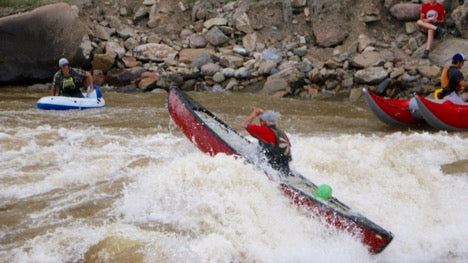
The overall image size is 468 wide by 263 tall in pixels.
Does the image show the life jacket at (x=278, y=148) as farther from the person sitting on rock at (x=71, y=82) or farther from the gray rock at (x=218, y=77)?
the gray rock at (x=218, y=77)

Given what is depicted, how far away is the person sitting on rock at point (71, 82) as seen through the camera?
10727mm

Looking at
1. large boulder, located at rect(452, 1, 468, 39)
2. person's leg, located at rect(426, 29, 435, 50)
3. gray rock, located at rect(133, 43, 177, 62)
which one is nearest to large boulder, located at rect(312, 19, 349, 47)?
person's leg, located at rect(426, 29, 435, 50)

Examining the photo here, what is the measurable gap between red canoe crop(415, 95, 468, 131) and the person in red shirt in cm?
386

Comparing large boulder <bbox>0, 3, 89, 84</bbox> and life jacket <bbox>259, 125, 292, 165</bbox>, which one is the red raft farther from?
large boulder <bbox>0, 3, 89, 84</bbox>

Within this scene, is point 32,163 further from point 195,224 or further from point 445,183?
point 445,183

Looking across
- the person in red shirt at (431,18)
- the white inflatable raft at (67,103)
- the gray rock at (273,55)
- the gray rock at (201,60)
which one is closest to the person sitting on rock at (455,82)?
the person in red shirt at (431,18)

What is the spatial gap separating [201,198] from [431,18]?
9.53 meters

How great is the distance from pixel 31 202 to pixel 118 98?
22.2 feet

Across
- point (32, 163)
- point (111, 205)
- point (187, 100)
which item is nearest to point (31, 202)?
point (111, 205)

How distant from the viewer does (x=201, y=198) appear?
5.60 m

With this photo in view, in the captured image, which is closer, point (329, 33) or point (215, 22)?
point (329, 33)

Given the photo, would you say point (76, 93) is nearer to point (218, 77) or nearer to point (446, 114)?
point (218, 77)

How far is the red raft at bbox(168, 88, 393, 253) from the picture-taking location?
486cm

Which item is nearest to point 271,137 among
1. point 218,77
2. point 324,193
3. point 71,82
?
point 324,193
